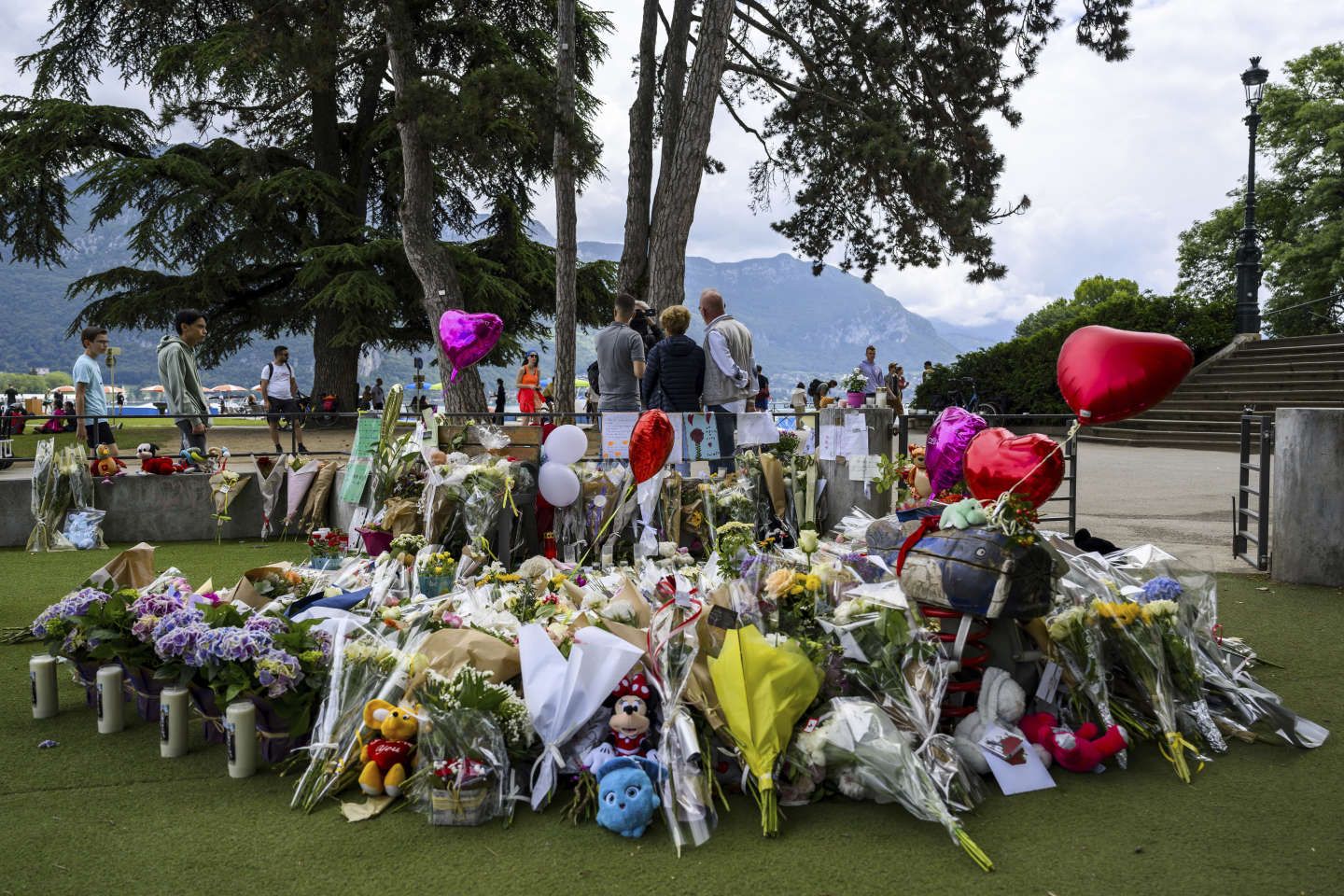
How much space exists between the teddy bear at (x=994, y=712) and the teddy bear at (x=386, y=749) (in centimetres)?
186

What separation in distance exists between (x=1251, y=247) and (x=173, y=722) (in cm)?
2106

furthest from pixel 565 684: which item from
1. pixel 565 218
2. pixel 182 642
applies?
pixel 565 218

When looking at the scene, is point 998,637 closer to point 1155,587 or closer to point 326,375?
point 1155,587

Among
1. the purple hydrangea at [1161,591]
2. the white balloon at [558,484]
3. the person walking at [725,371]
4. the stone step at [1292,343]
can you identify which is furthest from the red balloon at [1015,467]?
the stone step at [1292,343]

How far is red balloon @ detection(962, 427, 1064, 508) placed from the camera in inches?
136

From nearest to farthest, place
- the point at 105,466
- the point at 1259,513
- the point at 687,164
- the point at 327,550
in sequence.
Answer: the point at 327,550, the point at 1259,513, the point at 105,466, the point at 687,164

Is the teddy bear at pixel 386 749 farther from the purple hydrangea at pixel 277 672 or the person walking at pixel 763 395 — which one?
the person walking at pixel 763 395

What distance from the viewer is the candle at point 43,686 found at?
3736 millimetres

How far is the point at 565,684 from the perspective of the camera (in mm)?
3031

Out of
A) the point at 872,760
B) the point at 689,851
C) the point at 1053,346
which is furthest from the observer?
the point at 1053,346

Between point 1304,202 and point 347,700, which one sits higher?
point 1304,202

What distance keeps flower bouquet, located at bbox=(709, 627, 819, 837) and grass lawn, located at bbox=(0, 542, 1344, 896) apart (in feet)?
0.65

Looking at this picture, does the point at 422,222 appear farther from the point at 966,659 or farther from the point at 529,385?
the point at 966,659

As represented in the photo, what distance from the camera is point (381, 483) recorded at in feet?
20.5
